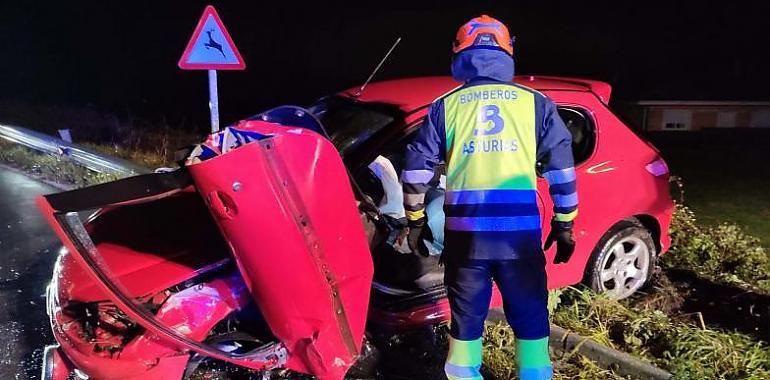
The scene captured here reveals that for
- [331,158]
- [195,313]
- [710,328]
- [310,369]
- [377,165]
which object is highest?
[331,158]

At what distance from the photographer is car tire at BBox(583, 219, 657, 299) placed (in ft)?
12.9

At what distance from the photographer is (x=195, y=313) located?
2.79 meters

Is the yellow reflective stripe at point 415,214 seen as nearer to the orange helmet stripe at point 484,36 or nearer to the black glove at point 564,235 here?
the black glove at point 564,235

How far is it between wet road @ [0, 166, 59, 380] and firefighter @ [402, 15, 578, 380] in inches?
95.0

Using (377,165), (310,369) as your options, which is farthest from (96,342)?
(377,165)

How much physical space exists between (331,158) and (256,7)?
19817 millimetres

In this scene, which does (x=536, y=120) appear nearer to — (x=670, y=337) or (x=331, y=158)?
(x=331, y=158)

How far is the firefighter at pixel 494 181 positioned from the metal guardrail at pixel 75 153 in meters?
4.20

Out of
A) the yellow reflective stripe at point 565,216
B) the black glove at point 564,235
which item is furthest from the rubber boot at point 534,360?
the yellow reflective stripe at point 565,216

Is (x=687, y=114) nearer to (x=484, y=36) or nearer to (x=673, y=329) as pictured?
(x=673, y=329)

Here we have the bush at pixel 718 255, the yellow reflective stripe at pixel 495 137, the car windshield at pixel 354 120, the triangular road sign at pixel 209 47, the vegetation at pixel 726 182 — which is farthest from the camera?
the vegetation at pixel 726 182

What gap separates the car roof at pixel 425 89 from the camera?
367 centimetres

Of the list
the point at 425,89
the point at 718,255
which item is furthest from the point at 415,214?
the point at 718,255

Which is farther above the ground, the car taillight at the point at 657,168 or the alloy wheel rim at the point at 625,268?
the car taillight at the point at 657,168
